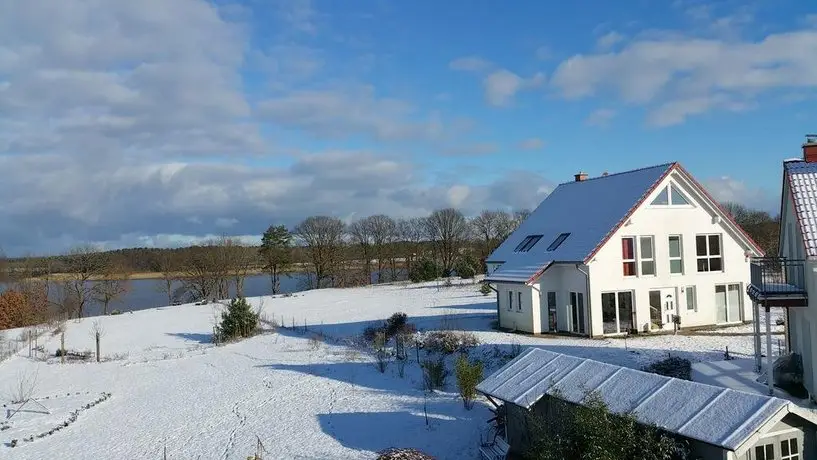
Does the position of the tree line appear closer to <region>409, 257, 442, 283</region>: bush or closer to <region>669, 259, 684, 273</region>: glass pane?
<region>409, 257, 442, 283</region>: bush

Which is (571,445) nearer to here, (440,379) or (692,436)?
(692,436)

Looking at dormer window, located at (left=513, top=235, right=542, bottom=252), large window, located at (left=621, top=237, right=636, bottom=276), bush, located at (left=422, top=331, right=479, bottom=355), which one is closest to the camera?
bush, located at (left=422, top=331, right=479, bottom=355)

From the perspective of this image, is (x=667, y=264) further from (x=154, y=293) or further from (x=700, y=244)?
(x=154, y=293)

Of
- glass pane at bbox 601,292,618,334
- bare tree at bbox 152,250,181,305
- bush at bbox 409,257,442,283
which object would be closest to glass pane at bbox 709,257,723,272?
glass pane at bbox 601,292,618,334

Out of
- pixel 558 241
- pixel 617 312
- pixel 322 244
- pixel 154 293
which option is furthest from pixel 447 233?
A: pixel 617 312

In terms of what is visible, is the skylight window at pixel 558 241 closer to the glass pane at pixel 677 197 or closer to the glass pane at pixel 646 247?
the glass pane at pixel 646 247

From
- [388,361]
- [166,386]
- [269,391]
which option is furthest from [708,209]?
[166,386]

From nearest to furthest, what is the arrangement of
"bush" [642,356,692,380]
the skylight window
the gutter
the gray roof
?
"bush" [642,356,692,380] → the gutter → the gray roof → the skylight window
